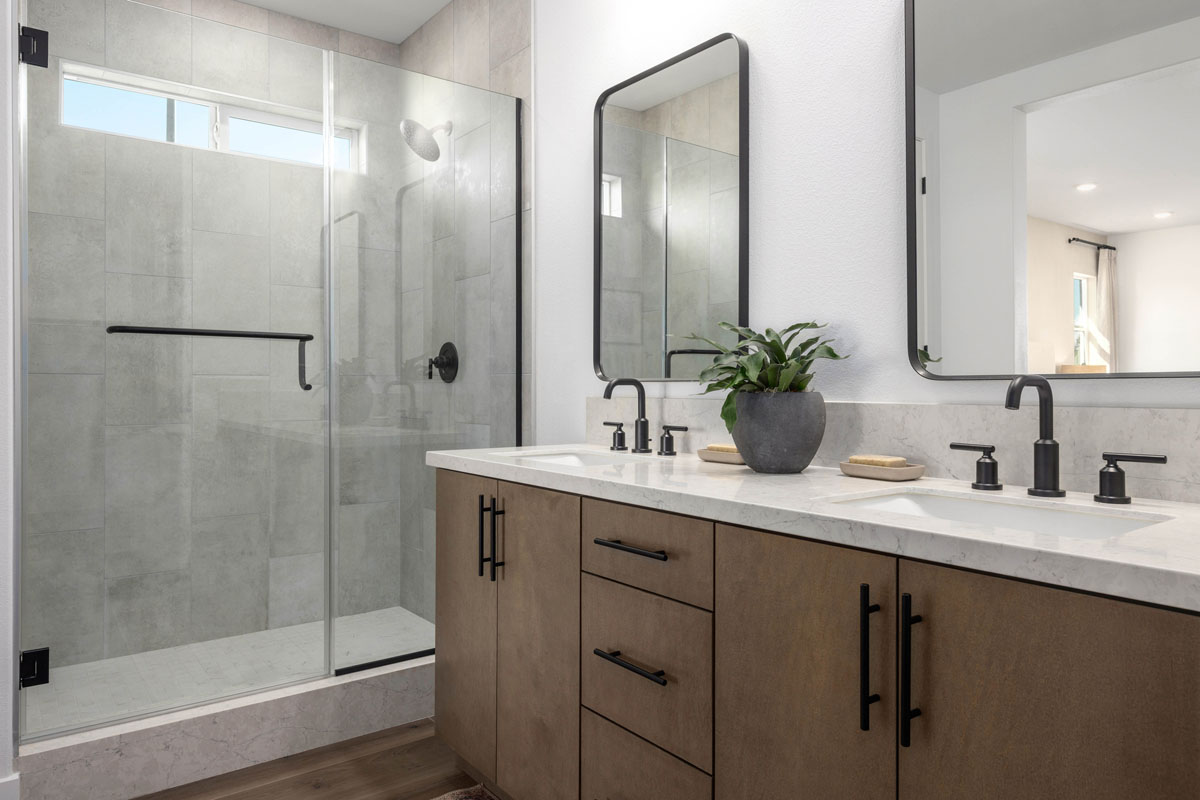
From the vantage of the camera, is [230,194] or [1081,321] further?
[230,194]

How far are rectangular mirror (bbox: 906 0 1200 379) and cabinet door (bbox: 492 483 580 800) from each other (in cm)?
82

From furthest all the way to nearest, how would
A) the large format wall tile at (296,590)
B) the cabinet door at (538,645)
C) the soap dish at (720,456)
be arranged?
1. the large format wall tile at (296,590)
2. the soap dish at (720,456)
3. the cabinet door at (538,645)

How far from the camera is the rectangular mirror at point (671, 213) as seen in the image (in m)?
1.89

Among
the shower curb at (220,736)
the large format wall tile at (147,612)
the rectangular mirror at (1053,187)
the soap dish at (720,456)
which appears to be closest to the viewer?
the rectangular mirror at (1053,187)

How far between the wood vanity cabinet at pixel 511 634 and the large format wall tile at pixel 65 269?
3.40ft

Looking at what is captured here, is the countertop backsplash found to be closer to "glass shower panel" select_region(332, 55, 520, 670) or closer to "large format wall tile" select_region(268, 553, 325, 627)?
"glass shower panel" select_region(332, 55, 520, 670)

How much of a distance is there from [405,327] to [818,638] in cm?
179

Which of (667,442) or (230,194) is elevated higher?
(230,194)

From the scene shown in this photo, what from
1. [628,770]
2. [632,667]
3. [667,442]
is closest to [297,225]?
[667,442]

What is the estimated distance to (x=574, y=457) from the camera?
2146 millimetres

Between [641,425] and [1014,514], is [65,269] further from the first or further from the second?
[1014,514]

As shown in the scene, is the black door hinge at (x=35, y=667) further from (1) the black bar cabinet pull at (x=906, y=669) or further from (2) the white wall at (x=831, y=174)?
(1) the black bar cabinet pull at (x=906, y=669)

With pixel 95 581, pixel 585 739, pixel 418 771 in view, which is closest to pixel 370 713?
pixel 418 771

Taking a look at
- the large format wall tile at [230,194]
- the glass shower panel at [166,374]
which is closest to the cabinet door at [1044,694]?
the glass shower panel at [166,374]
